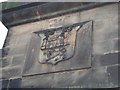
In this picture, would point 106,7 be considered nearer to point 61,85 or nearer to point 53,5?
point 53,5

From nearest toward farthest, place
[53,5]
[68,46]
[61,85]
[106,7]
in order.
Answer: [61,85] → [68,46] → [106,7] → [53,5]

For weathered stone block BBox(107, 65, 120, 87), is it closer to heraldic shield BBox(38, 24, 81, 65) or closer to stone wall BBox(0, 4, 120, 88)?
stone wall BBox(0, 4, 120, 88)

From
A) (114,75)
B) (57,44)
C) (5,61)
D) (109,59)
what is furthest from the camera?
(5,61)

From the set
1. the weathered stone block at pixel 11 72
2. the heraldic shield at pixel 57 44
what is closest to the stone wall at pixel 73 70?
the weathered stone block at pixel 11 72

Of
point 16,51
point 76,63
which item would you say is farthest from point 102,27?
point 16,51

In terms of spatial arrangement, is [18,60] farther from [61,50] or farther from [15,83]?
[61,50]

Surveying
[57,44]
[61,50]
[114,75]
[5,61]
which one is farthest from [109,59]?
[5,61]

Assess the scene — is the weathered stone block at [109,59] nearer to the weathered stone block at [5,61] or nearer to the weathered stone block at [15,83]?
the weathered stone block at [15,83]
